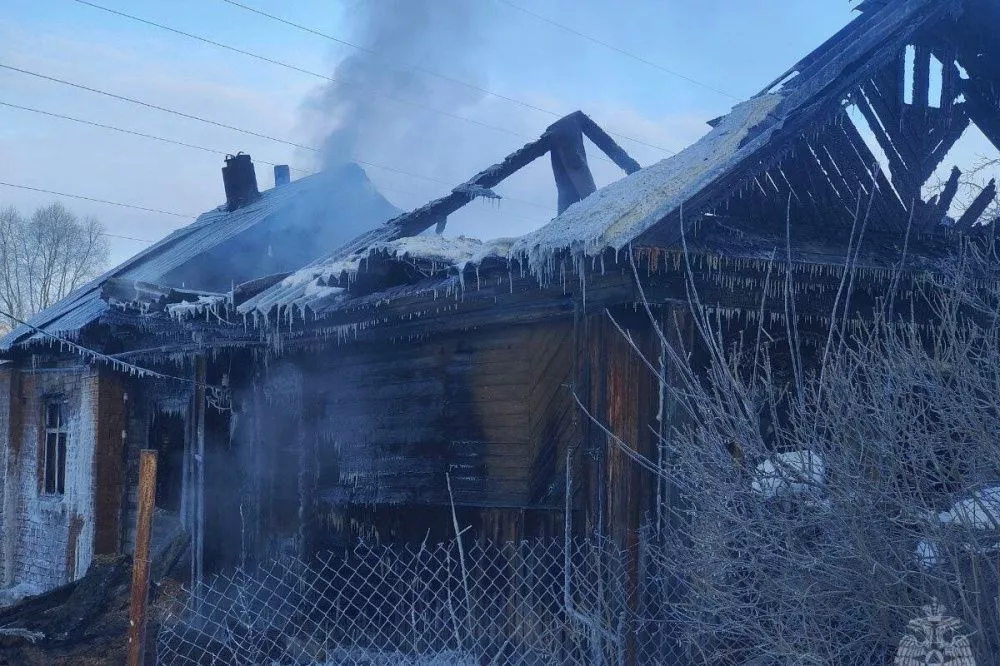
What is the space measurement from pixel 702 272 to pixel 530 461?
6.28ft

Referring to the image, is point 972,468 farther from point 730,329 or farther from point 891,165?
point 891,165

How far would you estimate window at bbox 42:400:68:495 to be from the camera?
13.8 meters

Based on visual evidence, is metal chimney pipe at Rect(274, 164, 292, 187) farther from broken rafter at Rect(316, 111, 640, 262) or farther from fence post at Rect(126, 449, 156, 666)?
fence post at Rect(126, 449, 156, 666)

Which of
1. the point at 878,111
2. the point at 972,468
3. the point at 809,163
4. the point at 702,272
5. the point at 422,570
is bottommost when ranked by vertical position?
the point at 422,570

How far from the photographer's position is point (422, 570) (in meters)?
7.46

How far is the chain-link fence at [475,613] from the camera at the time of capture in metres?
5.73

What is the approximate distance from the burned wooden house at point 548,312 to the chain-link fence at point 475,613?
257 mm

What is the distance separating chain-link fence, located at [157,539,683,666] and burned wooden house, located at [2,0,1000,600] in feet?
0.84

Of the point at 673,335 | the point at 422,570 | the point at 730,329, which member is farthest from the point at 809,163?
the point at 422,570

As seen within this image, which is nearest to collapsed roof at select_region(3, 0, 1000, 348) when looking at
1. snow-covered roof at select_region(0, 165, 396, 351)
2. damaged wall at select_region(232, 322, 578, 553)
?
damaged wall at select_region(232, 322, 578, 553)

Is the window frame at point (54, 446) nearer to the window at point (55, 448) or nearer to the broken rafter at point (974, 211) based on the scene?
the window at point (55, 448)

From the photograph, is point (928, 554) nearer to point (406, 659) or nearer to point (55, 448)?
point (406, 659)

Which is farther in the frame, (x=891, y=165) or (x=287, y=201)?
(x=287, y=201)

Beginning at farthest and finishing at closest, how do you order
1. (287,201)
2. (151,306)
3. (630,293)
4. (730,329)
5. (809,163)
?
(287,201) → (151,306) → (809,163) → (730,329) → (630,293)
